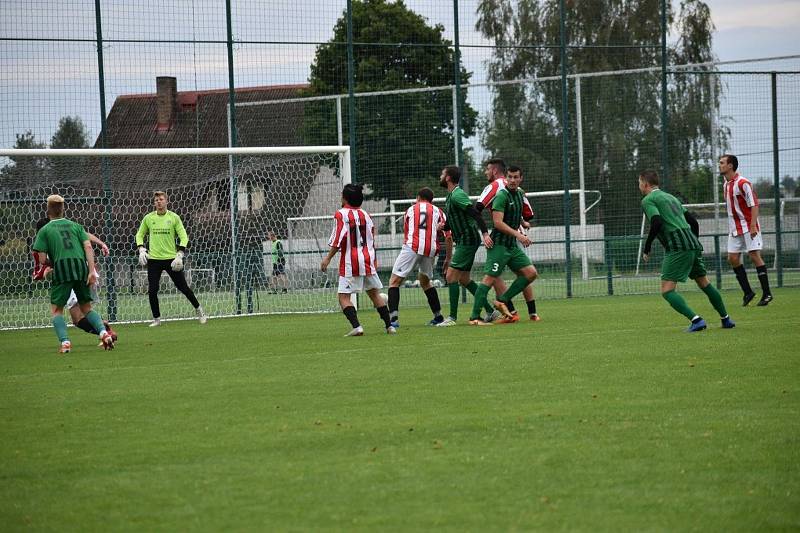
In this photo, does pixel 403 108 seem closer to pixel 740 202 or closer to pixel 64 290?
pixel 740 202

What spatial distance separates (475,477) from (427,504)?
21.8 inches

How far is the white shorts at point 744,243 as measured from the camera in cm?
1773

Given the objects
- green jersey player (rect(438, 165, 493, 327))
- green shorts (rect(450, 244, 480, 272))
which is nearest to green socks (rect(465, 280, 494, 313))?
green jersey player (rect(438, 165, 493, 327))

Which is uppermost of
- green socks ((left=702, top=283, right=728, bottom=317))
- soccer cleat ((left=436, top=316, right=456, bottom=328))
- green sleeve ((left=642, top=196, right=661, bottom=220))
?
green sleeve ((left=642, top=196, right=661, bottom=220))

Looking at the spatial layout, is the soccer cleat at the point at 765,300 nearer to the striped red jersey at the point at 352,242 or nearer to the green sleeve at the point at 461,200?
the green sleeve at the point at 461,200

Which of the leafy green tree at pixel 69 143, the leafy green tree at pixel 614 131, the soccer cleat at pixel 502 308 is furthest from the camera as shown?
the leafy green tree at pixel 614 131

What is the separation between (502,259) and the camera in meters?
15.4

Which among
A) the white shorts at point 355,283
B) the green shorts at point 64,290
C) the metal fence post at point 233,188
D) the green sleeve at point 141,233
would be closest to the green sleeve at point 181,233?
the green sleeve at point 141,233

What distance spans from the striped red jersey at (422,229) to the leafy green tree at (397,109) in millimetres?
6811

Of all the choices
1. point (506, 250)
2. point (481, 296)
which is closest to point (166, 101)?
point (506, 250)

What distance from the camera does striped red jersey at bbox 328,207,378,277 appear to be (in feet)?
47.4

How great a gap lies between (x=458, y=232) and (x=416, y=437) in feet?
30.3

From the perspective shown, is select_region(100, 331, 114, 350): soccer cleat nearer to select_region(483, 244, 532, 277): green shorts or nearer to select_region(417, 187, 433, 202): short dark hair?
select_region(417, 187, 433, 202): short dark hair

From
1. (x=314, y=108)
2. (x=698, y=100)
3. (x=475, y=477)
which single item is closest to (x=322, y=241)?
(x=314, y=108)
